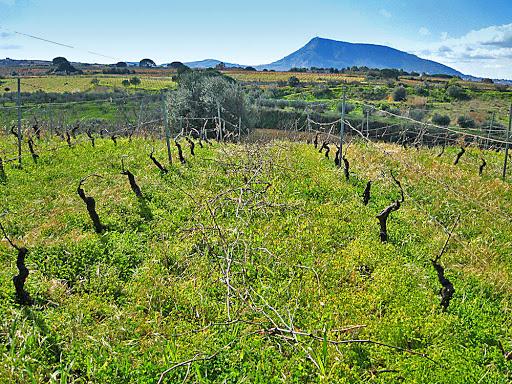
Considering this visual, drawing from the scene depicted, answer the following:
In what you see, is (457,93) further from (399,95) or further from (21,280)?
(21,280)

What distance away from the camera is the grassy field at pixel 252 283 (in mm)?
3857

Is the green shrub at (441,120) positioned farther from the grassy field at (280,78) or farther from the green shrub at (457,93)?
the grassy field at (280,78)

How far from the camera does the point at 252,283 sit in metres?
5.29

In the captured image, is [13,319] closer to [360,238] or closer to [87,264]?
[87,264]

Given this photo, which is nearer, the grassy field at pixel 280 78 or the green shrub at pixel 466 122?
the green shrub at pixel 466 122

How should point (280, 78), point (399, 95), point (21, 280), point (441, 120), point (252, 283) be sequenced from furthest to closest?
point (280, 78)
point (399, 95)
point (441, 120)
point (252, 283)
point (21, 280)

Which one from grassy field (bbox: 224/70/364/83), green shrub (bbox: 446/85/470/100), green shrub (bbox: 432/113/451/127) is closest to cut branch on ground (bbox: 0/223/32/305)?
green shrub (bbox: 432/113/451/127)

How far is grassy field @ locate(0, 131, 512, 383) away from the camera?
3.86 metres

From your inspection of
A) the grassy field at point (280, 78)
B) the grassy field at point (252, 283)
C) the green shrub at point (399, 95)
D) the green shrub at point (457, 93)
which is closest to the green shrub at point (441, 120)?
the green shrub at point (399, 95)

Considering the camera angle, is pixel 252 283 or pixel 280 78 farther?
pixel 280 78

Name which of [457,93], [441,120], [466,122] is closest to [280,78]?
[457,93]

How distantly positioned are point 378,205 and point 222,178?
3833 mm

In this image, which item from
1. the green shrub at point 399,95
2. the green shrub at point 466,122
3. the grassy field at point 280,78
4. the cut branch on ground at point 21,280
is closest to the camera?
the cut branch on ground at point 21,280

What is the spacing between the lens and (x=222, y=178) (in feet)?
31.2
